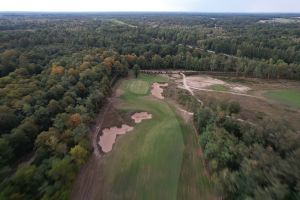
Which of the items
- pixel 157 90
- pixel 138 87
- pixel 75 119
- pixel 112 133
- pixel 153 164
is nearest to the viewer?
pixel 153 164

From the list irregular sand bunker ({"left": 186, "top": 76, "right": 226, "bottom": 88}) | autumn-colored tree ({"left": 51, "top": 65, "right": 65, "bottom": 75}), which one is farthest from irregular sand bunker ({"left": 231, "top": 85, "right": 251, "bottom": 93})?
autumn-colored tree ({"left": 51, "top": 65, "right": 65, "bottom": 75})

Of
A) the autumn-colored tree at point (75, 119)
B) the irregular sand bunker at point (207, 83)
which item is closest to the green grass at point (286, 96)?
the irregular sand bunker at point (207, 83)

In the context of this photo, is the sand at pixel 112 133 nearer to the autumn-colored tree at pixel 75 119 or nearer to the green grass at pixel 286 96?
the autumn-colored tree at pixel 75 119

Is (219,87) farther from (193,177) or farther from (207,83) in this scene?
(193,177)

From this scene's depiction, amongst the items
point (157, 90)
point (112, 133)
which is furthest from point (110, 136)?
point (157, 90)

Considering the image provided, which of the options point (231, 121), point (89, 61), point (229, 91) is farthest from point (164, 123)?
point (89, 61)

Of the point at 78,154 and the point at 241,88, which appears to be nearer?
the point at 78,154
